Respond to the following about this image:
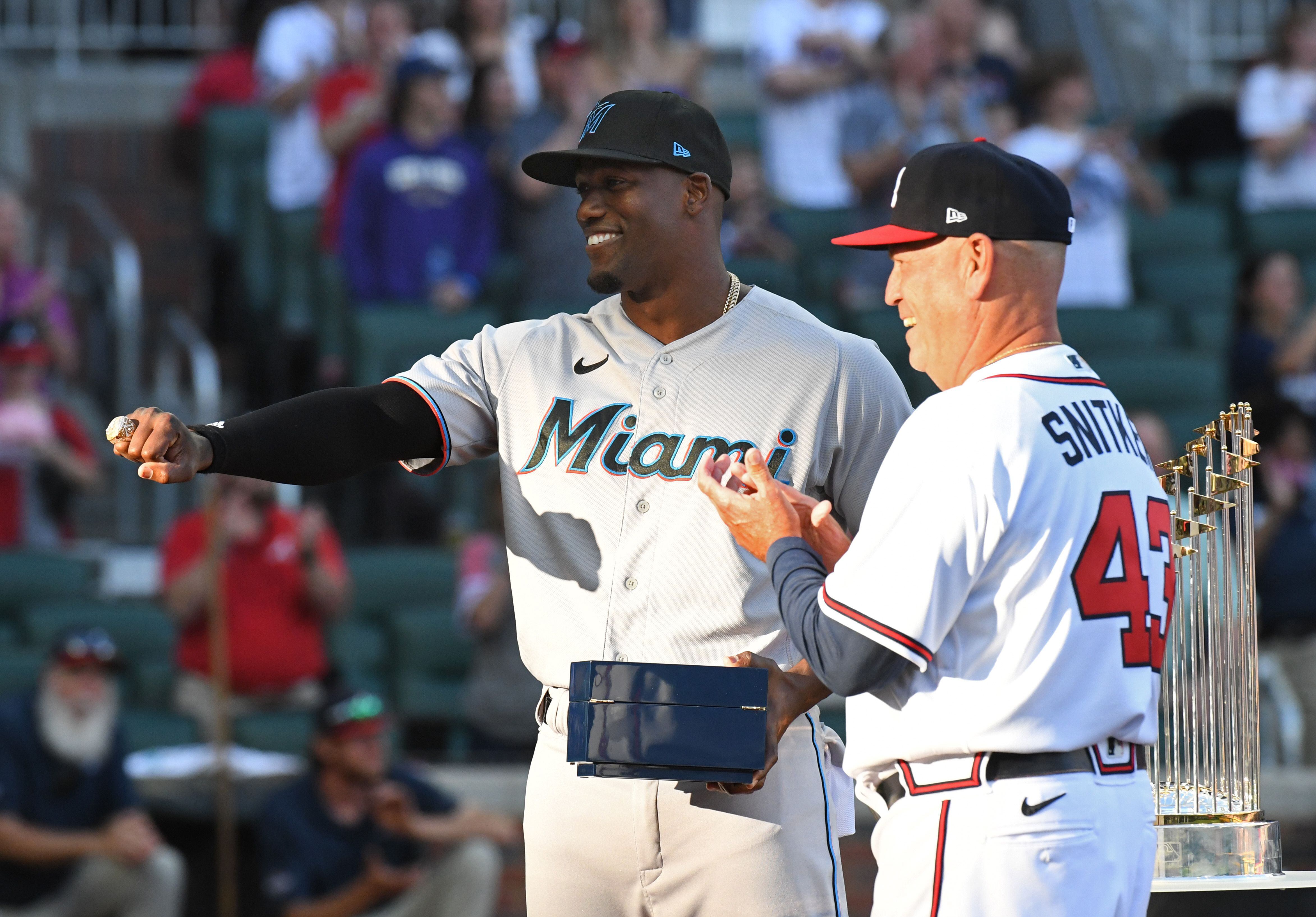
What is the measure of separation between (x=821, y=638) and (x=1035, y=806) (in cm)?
34

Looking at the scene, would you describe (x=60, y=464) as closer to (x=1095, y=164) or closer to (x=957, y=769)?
(x=1095, y=164)

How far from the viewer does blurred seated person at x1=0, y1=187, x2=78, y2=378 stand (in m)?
6.86

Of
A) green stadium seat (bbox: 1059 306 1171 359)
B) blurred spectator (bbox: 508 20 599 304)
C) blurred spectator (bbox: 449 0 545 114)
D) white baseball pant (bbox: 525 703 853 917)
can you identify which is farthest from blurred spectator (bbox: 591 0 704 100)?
white baseball pant (bbox: 525 703 853 917)

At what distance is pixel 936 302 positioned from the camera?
229 cm

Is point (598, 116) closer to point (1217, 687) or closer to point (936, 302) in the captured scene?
point (936, 302)

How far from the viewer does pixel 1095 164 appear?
299 inches

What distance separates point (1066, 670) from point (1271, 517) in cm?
464

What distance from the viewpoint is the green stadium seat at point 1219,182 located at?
9188mm

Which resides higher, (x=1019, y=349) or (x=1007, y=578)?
(x=1019, y=349)

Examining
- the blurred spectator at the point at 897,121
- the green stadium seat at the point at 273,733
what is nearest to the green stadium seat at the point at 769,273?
the blurred spectator at the point at 897,121

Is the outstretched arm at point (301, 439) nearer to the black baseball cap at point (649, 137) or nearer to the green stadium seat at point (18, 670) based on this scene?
the black baseball cap at point (649, 137)

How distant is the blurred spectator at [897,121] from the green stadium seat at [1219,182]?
1678mm

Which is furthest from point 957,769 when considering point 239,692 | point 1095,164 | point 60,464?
point 1095,164

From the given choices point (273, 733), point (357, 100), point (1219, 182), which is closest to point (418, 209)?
point (357, 100)
